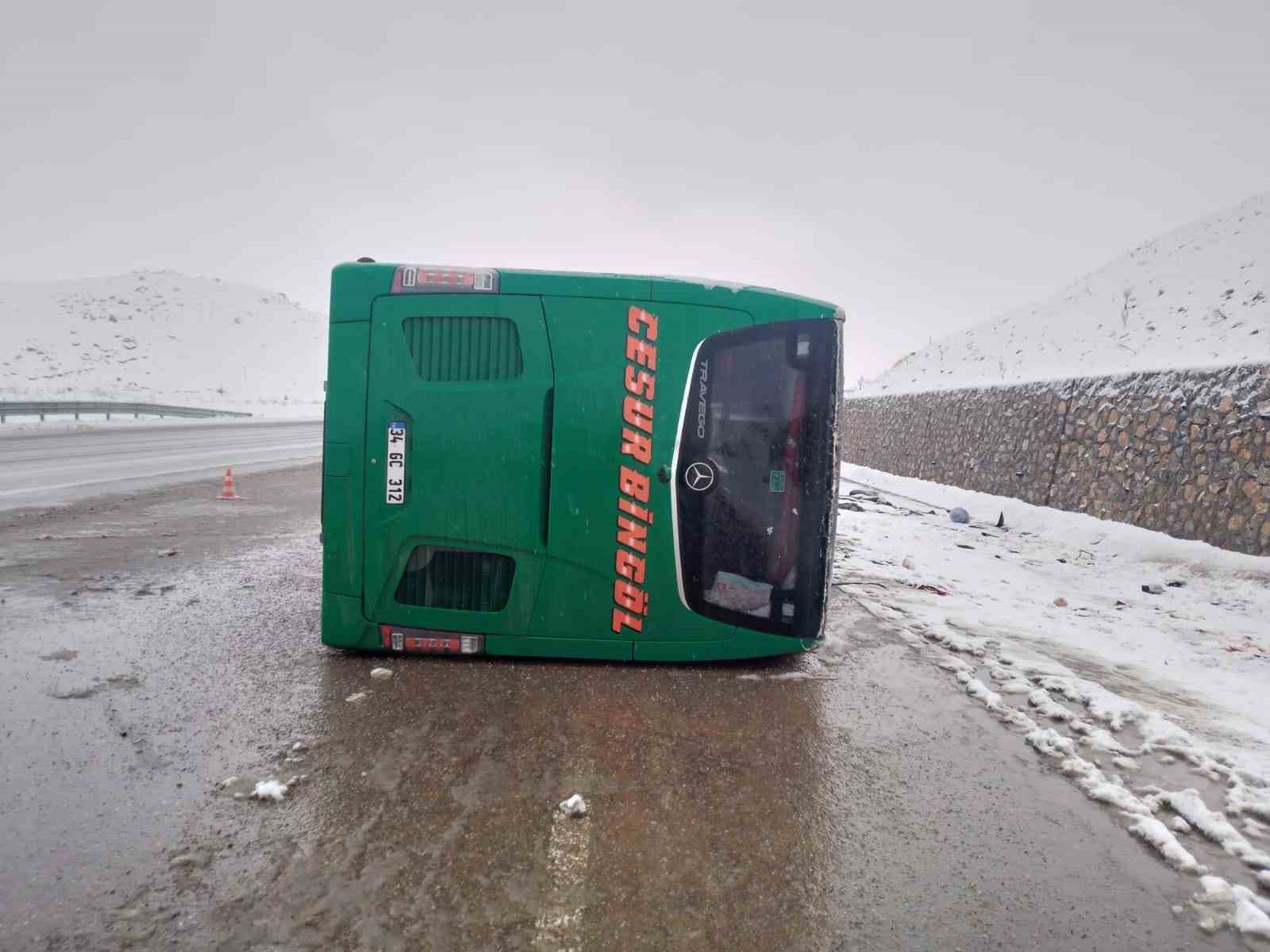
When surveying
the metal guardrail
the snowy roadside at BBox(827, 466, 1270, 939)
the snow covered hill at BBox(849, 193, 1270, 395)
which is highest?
the snow covered hill at BBox(849, 193, 1270, 395)

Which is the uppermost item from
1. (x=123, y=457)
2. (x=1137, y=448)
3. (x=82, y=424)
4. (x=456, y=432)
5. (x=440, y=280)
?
(x=440, y=280)

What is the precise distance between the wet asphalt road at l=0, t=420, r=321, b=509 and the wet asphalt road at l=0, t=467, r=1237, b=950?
6.53 metres

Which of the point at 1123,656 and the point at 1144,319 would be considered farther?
the point at 1144,319

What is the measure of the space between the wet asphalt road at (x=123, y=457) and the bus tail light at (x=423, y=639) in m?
6.68

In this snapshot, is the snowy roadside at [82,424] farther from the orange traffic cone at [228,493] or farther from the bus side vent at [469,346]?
the bus side vent at [469,346]

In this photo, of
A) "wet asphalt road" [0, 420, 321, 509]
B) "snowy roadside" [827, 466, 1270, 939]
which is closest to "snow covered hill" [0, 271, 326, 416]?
"wet asphalt road" [0, 420, 321, 509]

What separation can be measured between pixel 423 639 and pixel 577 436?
1.28 meters

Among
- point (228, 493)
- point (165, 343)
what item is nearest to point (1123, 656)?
point (228, 493)

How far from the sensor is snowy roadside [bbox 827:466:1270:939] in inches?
78.1

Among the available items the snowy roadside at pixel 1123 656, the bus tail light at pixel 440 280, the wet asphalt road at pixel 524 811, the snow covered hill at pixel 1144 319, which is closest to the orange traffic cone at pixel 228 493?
the wet asphalt road at pixel 524 811

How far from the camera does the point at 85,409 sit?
73.5 feet

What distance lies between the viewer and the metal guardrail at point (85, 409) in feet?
64.1

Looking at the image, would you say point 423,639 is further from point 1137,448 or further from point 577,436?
point 1137,448

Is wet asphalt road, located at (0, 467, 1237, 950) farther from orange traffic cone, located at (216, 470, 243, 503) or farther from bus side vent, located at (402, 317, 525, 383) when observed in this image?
orange traffic cone, located at (216, 470, 243, 503)
